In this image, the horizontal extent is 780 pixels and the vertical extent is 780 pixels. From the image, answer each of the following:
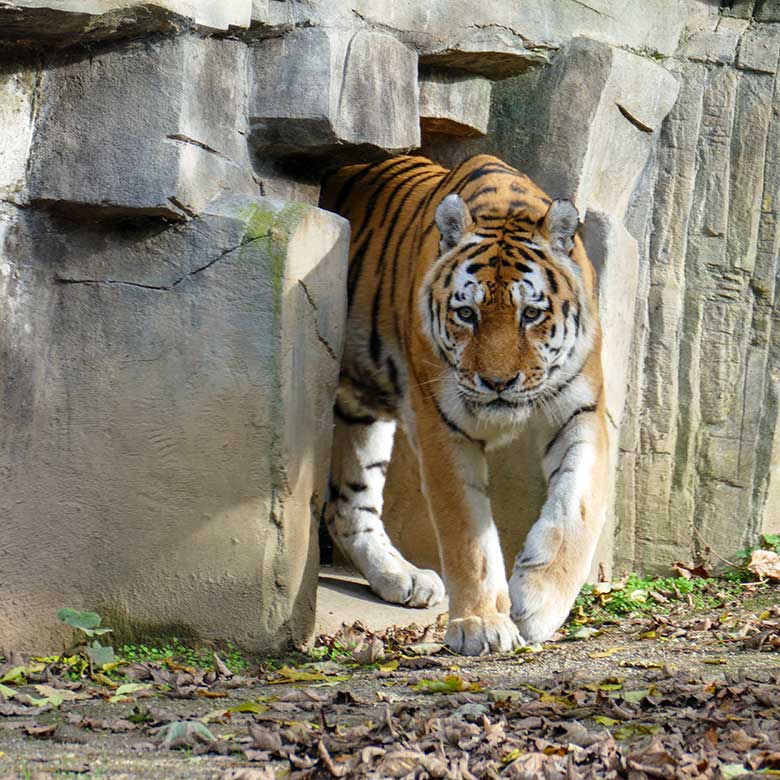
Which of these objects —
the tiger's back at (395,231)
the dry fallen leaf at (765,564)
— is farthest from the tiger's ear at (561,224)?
the dry fallen leaf at (765,564)

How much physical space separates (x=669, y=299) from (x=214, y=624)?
277 cm

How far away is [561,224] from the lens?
186 inches

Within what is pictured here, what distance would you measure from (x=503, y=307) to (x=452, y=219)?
0.40 m

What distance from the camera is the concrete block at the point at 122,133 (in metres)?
4.11

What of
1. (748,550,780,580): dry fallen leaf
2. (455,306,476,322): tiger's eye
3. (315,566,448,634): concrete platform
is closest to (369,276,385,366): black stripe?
(455,306,476,322): tiger's eye

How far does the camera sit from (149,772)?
2.92m

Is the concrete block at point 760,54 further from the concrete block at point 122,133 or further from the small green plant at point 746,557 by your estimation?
the concrete block at point 122,133

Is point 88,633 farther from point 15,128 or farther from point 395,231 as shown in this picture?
point 395,231

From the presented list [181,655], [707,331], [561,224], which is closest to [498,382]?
[561,224]

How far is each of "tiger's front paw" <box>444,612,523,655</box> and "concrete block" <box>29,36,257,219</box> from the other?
5.07ft

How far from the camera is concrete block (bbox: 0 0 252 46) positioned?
3816 millimetres

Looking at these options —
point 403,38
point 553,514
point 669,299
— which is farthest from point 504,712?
point 669,299

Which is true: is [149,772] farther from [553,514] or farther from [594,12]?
[594,12]

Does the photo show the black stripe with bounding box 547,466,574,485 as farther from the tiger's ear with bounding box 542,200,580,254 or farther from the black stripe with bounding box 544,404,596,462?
the tiger's ear with bounding box 542,200,580,254
